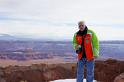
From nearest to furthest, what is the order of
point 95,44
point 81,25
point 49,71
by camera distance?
point 81,25 < point 95,44 < point 49,71

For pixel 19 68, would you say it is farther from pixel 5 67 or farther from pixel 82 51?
pixel 82 51

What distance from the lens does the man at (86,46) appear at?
41.7 feet

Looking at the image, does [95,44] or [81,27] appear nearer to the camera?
[81,27]

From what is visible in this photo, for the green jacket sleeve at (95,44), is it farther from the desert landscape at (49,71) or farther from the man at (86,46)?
the desert landscape at (49,71)

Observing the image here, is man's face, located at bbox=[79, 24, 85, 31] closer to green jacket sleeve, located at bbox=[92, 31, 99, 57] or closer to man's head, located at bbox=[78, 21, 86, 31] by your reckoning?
man's head, located at bbox=[78, 21, 86, 31]

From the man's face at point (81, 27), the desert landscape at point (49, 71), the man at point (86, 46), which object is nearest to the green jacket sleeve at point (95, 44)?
the man at point (86, 46)

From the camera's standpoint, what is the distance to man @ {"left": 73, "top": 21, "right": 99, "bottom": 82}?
1270cm

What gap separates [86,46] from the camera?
12.8m

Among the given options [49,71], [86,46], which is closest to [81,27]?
[86,46]

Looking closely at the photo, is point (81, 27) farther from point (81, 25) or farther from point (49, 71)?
point (49, 71)

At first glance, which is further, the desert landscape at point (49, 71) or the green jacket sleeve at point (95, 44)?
the desert landscape at point (49, 71)

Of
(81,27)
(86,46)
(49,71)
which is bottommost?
(49,71)

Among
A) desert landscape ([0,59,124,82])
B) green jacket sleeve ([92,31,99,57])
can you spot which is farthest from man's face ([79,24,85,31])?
desert landscape ([0,59,124,82])

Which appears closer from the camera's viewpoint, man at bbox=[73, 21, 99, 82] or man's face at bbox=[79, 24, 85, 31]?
man's face at bbox=[79, 24, 85, 31]
